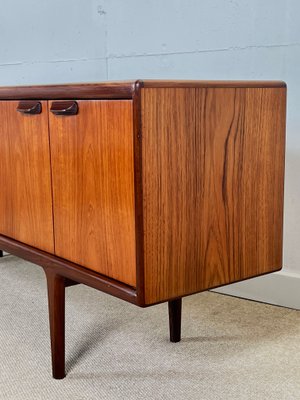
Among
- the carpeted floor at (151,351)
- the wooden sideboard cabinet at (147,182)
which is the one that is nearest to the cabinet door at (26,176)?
the wooden sideboard cabinet at (147,182)

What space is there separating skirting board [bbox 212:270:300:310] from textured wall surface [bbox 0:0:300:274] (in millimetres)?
45

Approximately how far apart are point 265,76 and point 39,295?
103cm

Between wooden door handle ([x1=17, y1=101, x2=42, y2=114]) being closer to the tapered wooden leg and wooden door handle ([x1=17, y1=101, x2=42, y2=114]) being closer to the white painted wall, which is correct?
the tapered wooden leg

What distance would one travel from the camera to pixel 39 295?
6.79 ft

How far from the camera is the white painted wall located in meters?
1.83

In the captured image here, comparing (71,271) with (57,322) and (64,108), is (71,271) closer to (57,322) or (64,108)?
(57,322)

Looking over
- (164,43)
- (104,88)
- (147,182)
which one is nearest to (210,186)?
(147,182)

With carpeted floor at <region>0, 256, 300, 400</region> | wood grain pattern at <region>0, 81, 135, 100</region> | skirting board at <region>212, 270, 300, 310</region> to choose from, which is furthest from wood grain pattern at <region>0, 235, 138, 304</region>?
skirting board at <region>212, 270, 300, 310</region>

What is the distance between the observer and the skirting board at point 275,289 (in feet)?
6.21

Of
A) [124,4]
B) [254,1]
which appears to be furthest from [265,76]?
[124,4]

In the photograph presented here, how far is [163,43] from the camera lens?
209 centimetres

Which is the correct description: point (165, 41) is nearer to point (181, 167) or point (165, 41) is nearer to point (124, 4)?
point (124, 4)

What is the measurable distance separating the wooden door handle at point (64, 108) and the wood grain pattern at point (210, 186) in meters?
0.22

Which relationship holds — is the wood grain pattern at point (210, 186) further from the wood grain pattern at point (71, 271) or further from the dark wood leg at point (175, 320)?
the dark wood leg at point (175, 320)
